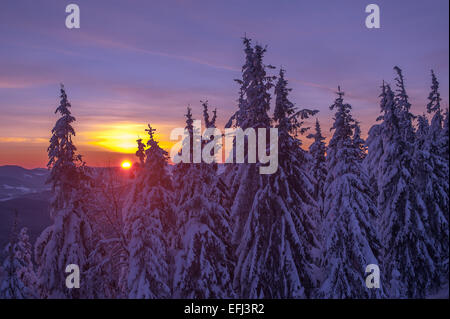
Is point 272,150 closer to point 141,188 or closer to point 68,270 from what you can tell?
point 141,188

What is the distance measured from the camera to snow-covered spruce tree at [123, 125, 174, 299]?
17438 mm

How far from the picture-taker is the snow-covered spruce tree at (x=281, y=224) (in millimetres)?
16922

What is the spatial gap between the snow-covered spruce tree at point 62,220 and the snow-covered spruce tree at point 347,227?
14724mm

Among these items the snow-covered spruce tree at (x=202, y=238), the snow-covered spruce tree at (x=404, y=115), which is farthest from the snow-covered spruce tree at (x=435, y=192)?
the snow-covered spruce tree at (x=202, y=238)

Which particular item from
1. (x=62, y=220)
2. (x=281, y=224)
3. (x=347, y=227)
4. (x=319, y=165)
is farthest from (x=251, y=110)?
(x=319, y=165)

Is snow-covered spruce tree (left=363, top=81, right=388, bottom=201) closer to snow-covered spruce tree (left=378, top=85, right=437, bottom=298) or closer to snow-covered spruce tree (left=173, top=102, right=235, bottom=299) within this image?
snow-covered spruce tree (left=378, top=85, right=437, bottom=298)

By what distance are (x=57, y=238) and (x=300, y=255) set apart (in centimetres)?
1416

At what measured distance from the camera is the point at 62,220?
1883 centimetres

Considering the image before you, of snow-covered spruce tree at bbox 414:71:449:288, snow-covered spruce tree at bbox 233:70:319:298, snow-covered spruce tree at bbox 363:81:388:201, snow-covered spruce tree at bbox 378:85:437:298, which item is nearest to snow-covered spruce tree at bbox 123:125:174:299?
snow-covered spruce tree at bbox 233:70:319:298

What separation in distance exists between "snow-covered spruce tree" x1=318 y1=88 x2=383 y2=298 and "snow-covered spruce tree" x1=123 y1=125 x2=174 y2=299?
930 cm

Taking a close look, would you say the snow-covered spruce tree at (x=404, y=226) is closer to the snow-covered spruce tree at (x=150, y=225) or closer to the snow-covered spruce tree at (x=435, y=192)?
the snow-covered spruce tree at (x=435, y=192)

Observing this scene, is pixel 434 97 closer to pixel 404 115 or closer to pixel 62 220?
pixel 404 115

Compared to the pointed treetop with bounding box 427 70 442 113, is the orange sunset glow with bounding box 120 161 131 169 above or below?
below
